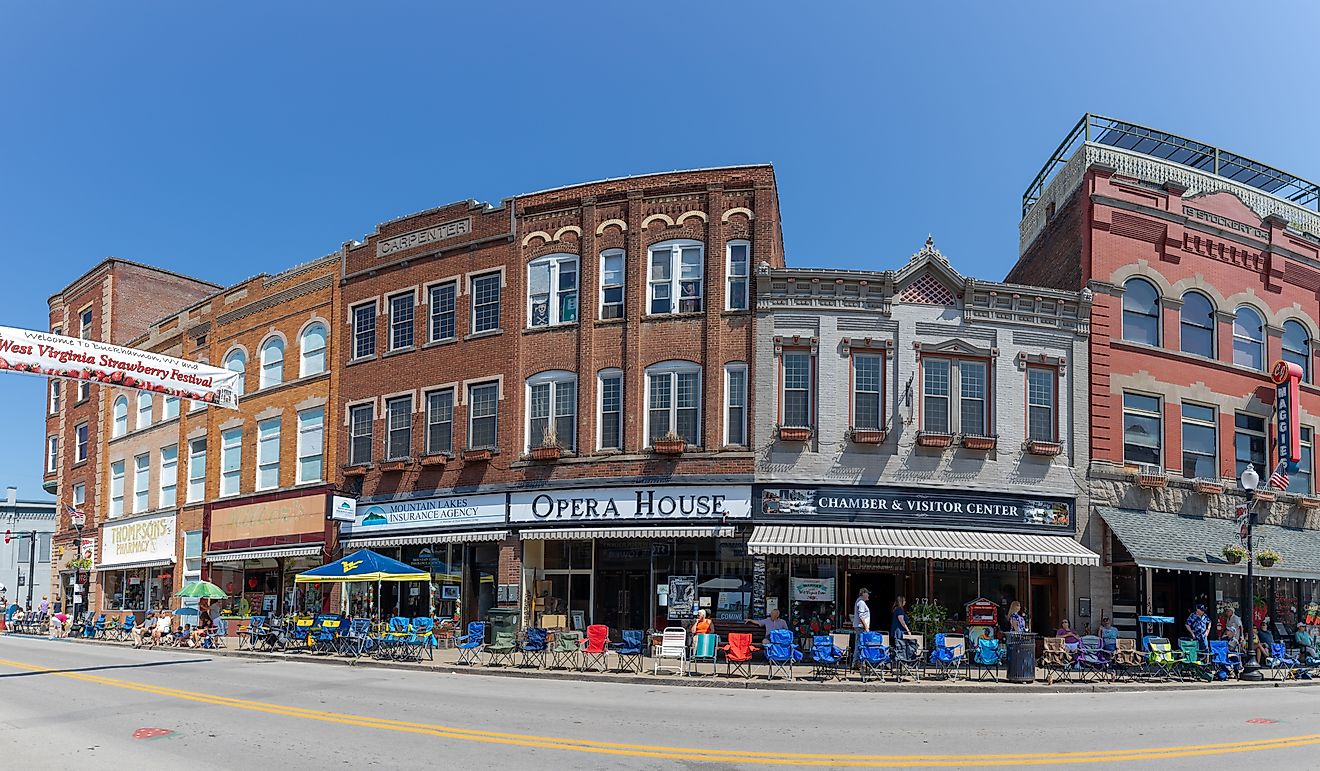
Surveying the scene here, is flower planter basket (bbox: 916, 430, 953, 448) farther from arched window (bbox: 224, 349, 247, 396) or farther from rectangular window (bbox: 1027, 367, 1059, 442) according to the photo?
arched window (bbox: 224, 349, 247, 396)

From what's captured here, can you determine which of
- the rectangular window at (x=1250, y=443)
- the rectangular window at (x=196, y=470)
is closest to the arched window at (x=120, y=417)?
the rectangular window at (x=196, y=470)

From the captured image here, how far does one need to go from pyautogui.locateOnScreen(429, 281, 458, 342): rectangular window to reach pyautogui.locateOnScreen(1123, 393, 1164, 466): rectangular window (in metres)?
19.6

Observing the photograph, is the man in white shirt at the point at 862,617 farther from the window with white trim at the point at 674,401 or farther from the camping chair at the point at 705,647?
the window with white trim at the point at 674,401

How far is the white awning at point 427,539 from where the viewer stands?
1153 inches

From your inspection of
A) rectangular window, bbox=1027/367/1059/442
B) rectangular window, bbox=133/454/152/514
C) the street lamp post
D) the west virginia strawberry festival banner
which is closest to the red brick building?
the west virginia strawberry festival banner

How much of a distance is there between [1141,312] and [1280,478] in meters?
5.80

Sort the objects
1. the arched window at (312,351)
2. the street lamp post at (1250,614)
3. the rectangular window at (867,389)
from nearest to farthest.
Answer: the street lamp post at (1250,614), the rectangular window at (867,389), the arched window at (312,351)

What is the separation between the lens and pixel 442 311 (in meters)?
32.3

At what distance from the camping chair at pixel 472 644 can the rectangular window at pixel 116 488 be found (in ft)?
86.3

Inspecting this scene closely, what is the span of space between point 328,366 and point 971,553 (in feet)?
71.5

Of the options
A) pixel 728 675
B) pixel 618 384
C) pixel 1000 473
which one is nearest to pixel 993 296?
pixel 1000 473

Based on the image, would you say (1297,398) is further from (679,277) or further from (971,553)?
(679,277)

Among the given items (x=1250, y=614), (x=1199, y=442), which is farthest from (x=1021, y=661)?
(x=1199, y=442)

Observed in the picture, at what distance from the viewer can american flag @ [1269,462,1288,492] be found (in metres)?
28.3
